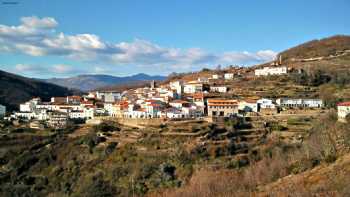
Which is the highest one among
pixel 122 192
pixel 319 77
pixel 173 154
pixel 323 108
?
pixel 319 77

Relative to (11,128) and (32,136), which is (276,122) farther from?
(11,128)

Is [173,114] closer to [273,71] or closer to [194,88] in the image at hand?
[194,88]

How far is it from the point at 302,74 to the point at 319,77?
251cm

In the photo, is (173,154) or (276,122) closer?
(173,154)

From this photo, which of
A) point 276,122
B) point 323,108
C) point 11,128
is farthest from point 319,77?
point 11,128

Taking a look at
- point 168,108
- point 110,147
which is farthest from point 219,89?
point 110,147

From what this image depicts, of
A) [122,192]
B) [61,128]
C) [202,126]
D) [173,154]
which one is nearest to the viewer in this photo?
[122,192]

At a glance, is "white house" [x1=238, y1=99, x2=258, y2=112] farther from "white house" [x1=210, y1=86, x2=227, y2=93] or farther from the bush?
the bush

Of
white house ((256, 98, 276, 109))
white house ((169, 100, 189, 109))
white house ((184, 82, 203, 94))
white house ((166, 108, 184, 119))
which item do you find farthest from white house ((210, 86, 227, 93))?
white house ((166, 108, 184, 119))

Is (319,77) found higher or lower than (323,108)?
higher

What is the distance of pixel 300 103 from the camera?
1766 inches

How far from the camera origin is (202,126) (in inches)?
1468

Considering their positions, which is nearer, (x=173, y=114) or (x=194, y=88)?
(x=173, y=114)

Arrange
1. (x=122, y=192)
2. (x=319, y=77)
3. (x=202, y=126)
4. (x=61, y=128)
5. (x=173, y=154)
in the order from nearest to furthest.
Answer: (x=122, y=192) < (x=173, y=154) < (x=202, y=126) < (x=61, y=128) < (x=319, y=77)
